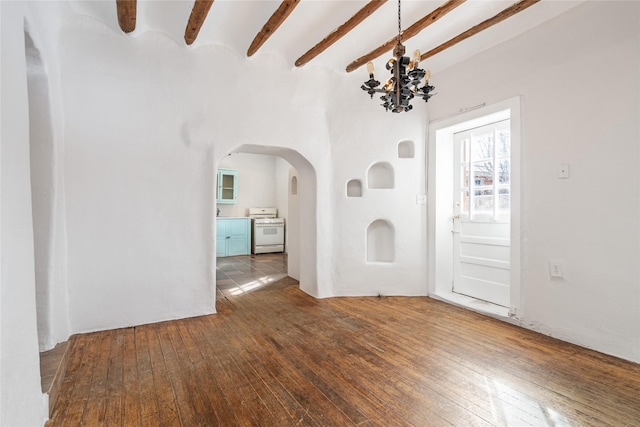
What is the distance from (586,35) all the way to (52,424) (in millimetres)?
4622

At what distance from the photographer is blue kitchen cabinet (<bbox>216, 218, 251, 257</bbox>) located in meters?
7.23

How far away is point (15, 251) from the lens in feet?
4.55

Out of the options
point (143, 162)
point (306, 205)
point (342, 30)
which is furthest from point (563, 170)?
point (143, 162)

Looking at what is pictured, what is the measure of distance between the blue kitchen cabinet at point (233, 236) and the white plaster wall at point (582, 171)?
5.92m

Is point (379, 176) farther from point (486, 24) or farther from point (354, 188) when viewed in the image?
point (486, 24)

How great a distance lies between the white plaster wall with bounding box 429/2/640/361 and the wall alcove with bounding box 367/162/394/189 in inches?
61.4

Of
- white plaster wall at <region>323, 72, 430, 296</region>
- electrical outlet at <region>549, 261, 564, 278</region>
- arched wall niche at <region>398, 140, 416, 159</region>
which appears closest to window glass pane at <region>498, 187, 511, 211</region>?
electrical outlet at <region>549, 261, 564, 278</region>

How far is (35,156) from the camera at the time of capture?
2488mm

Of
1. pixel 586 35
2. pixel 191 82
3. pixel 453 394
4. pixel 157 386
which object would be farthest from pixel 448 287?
pixel 191 82

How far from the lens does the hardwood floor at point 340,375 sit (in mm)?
1741

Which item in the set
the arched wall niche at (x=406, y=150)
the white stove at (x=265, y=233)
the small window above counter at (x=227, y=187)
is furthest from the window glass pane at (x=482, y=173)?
the small window above counter at (x=227, y=187)

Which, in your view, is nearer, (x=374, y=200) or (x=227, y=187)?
(x=374, y=200)

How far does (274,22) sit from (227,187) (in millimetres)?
→ 5342

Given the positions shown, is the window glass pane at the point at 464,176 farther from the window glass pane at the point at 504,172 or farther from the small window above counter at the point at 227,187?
the small window above counter at the point at 227,187
